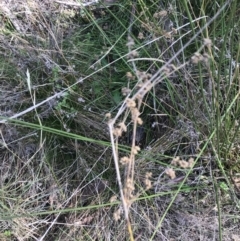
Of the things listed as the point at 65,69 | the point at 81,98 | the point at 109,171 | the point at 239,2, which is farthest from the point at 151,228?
the point at 239,2

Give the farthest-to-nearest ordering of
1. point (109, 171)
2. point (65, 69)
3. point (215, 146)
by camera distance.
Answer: point (65, 69)
point (109, 171)
point (215, 146)

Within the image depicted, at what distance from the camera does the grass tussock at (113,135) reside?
131 cm

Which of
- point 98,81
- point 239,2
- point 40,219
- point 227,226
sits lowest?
point 227,226

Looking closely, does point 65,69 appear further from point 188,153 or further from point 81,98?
point 188,153

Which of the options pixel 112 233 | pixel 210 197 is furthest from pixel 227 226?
pixel 112 233

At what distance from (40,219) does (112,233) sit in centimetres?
25

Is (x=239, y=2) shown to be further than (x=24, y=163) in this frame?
No

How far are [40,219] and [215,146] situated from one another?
24.1 inches

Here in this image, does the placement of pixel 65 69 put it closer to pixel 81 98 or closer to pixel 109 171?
pixel 81 98

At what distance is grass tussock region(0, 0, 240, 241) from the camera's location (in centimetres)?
131

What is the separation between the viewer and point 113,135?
127cm

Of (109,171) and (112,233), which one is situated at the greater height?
(109,171)

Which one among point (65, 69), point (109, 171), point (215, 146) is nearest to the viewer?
point (215, 146)

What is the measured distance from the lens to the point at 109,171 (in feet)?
4.60
